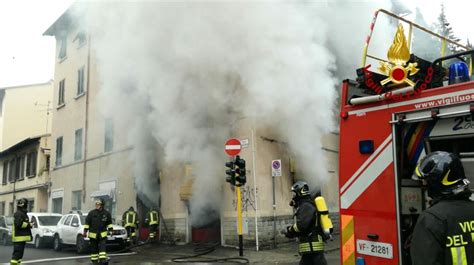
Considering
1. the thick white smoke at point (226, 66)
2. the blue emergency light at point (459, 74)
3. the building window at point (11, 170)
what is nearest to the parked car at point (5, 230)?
the thick white smoke at point (226, 66)

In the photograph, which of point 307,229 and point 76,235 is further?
point 76,235

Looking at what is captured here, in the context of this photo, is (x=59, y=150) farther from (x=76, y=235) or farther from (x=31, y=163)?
(x=76, y=235)

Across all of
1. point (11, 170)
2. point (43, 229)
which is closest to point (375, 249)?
point (43, 229)

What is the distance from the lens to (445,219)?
77.5 inches

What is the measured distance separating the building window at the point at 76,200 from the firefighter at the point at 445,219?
799 inches

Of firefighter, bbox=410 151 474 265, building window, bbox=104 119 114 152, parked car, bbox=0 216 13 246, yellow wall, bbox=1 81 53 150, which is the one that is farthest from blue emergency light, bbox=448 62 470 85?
yellow wall, bbox=1 81 53 150

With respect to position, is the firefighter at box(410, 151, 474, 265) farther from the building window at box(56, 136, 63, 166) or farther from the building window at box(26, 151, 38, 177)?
the building window at box(26, 151, 38, 177)

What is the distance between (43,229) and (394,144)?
593 inches

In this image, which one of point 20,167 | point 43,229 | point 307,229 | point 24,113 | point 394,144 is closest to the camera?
point 394,144

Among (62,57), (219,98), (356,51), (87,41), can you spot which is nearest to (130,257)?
(219,98)

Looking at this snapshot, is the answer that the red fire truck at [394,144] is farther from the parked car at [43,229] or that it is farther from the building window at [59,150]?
the building window at [59,150]

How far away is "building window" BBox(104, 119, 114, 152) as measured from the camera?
17.9 metres

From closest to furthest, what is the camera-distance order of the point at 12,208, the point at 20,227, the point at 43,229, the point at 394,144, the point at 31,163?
the point at 394,144, the point at 20,227, the point at 43,229, the point at 31,163, the point at 12,208

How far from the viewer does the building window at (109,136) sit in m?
17.9
